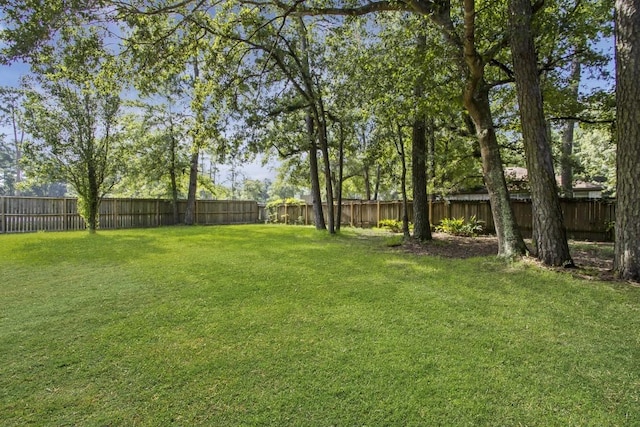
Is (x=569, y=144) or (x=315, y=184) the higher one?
(x=569, y=144)

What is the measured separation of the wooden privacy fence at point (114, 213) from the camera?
43.3 ft

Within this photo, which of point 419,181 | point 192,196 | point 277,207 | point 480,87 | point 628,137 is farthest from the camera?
point 277,207

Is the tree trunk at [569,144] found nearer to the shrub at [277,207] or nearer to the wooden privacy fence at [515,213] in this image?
the wooden privacy fence at [515,213]

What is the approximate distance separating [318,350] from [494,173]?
5.36 meters

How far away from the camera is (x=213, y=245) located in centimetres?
855

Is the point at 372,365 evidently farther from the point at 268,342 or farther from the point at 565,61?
the point at 565,61

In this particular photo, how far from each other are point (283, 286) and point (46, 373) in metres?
2.66

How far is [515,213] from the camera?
10914 mm

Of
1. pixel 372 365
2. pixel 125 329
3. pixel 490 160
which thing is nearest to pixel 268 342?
pixel 372 365

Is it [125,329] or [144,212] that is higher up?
[144,212]

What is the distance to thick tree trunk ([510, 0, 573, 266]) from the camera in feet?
17.0

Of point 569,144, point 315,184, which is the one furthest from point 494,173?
point 569,144

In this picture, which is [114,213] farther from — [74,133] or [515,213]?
[515,213]

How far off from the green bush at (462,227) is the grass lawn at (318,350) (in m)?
6.23
